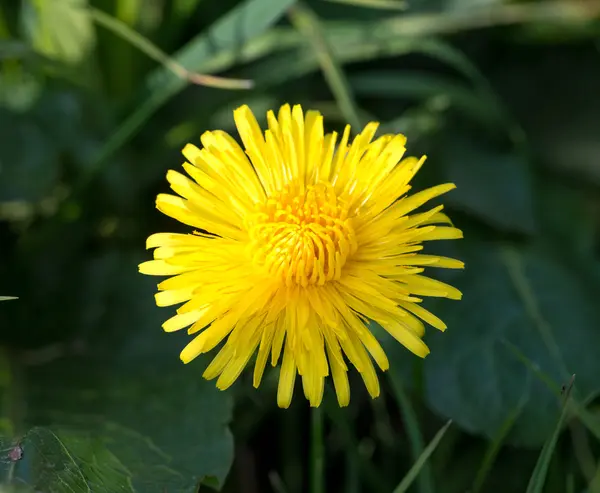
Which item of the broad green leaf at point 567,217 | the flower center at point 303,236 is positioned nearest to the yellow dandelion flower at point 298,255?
the flower center at point 303,236

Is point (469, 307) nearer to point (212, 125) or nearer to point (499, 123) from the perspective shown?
point (499, 123)

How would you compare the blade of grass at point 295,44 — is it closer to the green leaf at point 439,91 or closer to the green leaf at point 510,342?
the green leaf at point 439,91

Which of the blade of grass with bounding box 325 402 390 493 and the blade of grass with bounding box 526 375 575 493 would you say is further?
the blade of grass with bounding box 325 402 390 493

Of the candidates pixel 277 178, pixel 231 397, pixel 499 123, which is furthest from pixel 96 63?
pixel 499 123

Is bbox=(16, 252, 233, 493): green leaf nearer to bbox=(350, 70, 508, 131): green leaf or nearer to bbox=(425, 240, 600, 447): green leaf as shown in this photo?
bbox=(425, 240, 600, 447): green leaf

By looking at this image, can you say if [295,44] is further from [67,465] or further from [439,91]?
[67,465]

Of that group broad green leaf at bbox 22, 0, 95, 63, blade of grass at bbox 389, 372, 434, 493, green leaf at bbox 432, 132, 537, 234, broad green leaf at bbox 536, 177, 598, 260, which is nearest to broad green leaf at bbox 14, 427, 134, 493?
blade of grass at bbox 389, 372, 434, 493
